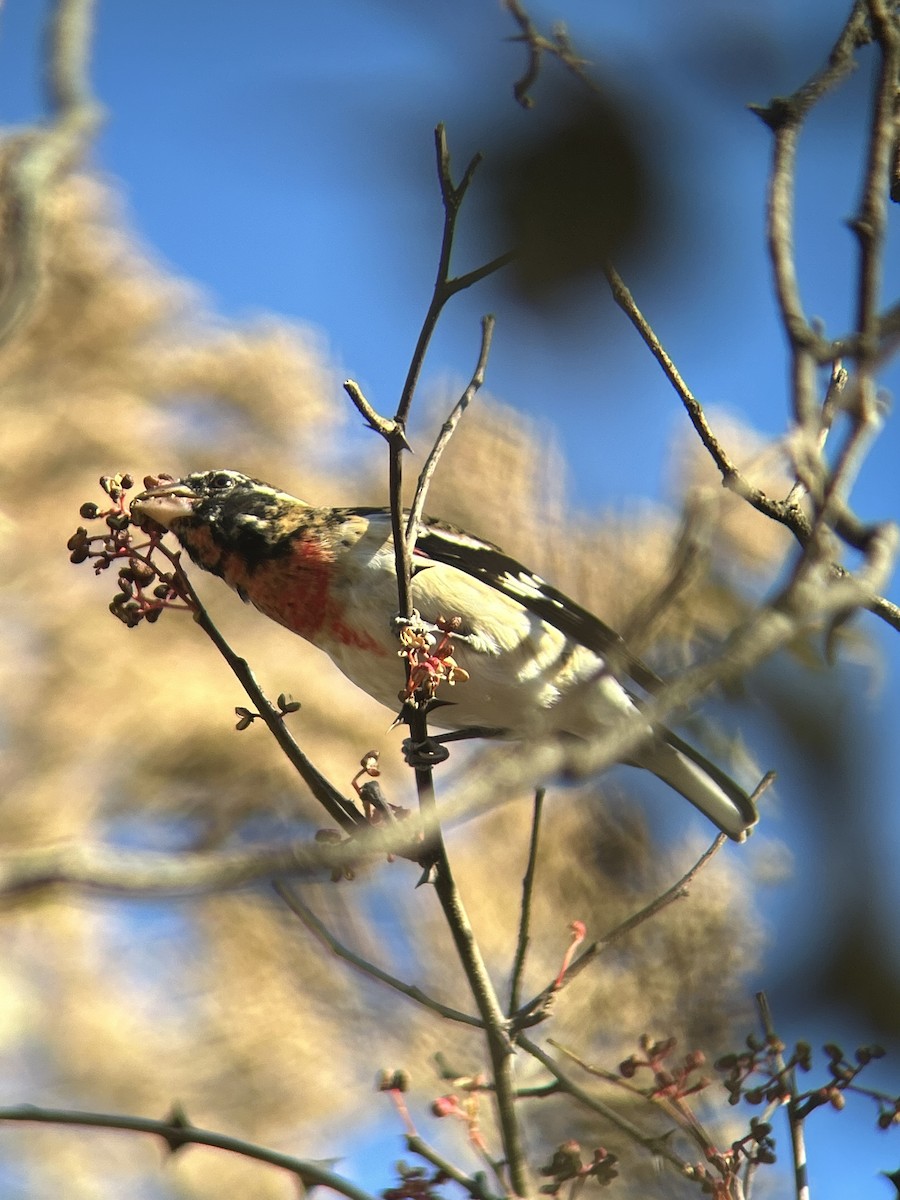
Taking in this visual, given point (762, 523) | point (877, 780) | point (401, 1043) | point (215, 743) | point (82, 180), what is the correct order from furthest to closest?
1. point (82, 180)
2. point (215, 743)
3. point (762, 523)
4. point (401, 1043)
5. point (877, 780)

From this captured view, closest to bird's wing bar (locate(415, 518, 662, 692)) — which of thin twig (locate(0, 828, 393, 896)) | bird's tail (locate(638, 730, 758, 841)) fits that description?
bird's tail (locate(638, 730, 758, 841))

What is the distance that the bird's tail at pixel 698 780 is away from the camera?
3.27m

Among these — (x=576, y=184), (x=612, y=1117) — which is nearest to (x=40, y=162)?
(x=612, y=1117)

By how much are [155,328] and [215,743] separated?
4.37 m

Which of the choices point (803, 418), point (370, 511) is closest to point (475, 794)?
point (803, 418)

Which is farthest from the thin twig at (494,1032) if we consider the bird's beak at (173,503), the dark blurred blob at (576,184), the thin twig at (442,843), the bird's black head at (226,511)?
the dark blurred blob at (576,184)

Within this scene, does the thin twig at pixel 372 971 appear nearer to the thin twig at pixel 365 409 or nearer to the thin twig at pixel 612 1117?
the thin twig at pixel 612 1117

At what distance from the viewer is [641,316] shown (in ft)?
6.39

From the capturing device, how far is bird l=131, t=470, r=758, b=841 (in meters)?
3.06

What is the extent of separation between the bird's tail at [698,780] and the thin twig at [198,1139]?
192cm

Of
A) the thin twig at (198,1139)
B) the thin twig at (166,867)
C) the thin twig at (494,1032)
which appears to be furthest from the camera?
the thin twig at (494,1032)

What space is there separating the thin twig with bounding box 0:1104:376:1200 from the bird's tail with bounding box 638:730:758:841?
1.92 metres

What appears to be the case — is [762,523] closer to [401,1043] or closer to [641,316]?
[401,1043]

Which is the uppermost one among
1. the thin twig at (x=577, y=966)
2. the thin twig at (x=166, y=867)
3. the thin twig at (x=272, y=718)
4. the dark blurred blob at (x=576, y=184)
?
the dark blurred blob at (x=576, y=184)
